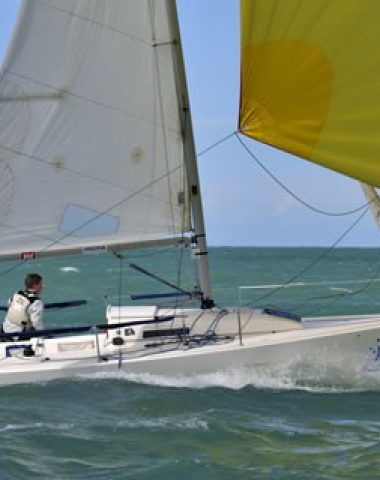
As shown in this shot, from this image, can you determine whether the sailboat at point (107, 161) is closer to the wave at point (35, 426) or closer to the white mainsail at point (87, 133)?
the white mainsail at point (87, 133)

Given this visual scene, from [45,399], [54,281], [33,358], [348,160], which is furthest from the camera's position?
[54,281]

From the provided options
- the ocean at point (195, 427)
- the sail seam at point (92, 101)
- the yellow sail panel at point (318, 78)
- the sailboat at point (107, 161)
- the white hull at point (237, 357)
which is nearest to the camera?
the ocean at point (195, 427)

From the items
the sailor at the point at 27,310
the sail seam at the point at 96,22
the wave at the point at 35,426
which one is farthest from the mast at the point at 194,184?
the wave at the point at 35,426

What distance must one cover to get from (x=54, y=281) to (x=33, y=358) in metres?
28.1

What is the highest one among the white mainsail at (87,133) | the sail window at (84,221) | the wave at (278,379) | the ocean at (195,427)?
the white mainsail at (87,133)

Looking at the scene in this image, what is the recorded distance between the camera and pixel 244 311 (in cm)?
966

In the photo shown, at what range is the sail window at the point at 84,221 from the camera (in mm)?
9609

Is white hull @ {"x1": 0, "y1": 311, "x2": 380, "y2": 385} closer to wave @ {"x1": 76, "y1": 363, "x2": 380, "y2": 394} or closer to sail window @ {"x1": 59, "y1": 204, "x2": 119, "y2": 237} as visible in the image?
wave @ {"x1": 76, "y1": 363, "x2": 380, "y2": 394}

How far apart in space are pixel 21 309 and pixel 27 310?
2.7 inches

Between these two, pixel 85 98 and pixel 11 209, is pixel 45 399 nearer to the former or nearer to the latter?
pixel 11 209

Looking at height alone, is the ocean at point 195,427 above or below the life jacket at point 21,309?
below

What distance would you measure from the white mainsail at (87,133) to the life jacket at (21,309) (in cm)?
52

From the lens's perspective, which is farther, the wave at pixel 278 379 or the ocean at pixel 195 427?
the wave at pixel 278 379

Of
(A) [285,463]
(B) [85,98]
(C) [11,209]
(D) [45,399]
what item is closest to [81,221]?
(C) [11,209]
